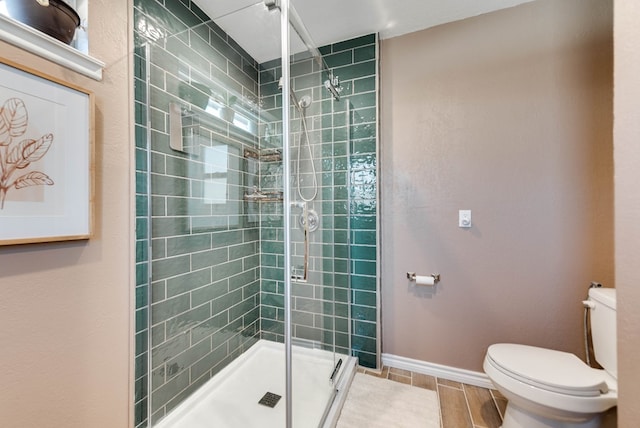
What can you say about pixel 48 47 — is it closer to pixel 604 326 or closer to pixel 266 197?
pixel 266 197

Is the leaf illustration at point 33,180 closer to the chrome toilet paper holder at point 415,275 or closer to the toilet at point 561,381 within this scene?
the chrome toilet paper holder at point 415,275

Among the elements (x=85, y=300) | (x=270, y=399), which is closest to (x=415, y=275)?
(x=270, y=399)

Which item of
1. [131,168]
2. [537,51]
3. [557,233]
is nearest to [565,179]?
[557,233]

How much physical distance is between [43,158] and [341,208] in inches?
61.1

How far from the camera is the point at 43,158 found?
33.3 inches

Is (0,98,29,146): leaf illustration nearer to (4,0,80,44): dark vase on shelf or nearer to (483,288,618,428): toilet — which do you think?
(4,0,80,44): dark vase on shelf

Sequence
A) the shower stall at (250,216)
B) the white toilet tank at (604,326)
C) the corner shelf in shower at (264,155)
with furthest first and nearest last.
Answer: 1. the corner shelf in shower at (264,155)
2. the shower stall at (250,216)
3. the white toilet tank at (604,326)

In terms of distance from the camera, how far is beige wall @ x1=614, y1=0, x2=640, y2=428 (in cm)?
88

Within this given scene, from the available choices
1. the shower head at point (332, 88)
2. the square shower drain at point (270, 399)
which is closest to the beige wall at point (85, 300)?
the square shower drain at point (270, 399)

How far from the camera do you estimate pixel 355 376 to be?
179 centimetres

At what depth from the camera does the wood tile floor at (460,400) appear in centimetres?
141

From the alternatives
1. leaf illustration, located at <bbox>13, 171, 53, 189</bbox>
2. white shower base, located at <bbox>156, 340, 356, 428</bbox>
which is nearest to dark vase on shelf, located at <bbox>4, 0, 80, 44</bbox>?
leaf illustration, located at <bbox>13, 171, 53, 189</bbox>

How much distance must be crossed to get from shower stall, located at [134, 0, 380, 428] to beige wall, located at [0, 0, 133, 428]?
3.7 inches

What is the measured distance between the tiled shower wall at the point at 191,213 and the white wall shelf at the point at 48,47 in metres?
0.22
